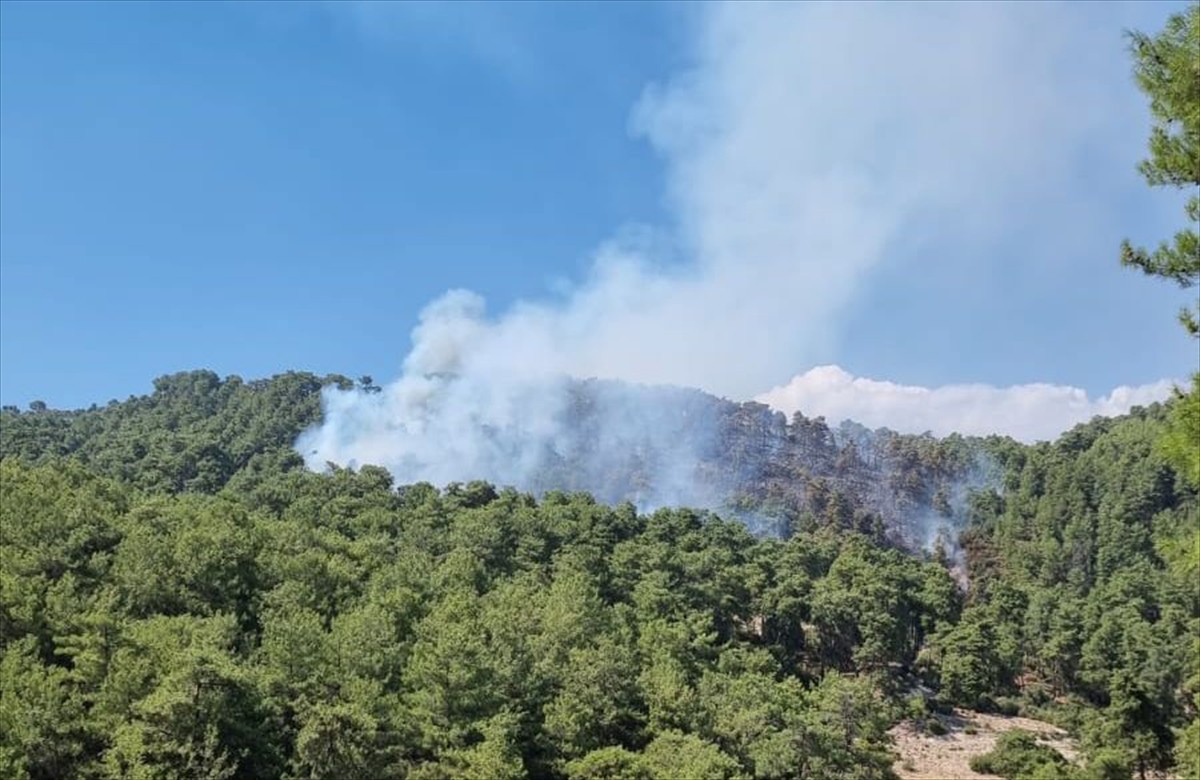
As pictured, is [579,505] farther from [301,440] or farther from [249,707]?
[301,440]

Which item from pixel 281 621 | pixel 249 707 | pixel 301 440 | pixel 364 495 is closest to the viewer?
pixel 249 707

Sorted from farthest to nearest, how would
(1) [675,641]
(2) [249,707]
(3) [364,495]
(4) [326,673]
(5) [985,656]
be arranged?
1. (3) [364,495]
2. (5) [985,656]
3. (1) [675,641]
4. (4) [326,673]
5. (2) [249,707]

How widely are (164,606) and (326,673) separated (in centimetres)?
860

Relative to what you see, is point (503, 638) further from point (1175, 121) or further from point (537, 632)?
point (1175, 121)

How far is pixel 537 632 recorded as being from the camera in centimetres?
3481

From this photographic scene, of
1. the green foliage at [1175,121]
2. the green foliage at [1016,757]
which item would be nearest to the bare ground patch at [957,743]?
the green foliage at [1016,757]

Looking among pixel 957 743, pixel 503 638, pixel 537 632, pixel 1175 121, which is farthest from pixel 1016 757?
pixel 1175 121

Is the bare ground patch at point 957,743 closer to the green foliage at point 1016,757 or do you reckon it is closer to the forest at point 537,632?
the green foliage at point 1016,757

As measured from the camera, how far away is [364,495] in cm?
5881

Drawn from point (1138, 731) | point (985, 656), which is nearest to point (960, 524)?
point (985, 656)

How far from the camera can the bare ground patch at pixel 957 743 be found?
39094mm

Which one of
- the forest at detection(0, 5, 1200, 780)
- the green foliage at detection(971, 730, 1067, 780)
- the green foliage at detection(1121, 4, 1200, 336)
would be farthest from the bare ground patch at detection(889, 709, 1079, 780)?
the green foliage at detection(1121, 4, 1200, 336)

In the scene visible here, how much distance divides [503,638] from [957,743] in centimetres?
Answer: 2664

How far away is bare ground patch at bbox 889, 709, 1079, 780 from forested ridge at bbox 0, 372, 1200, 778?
1.37m
